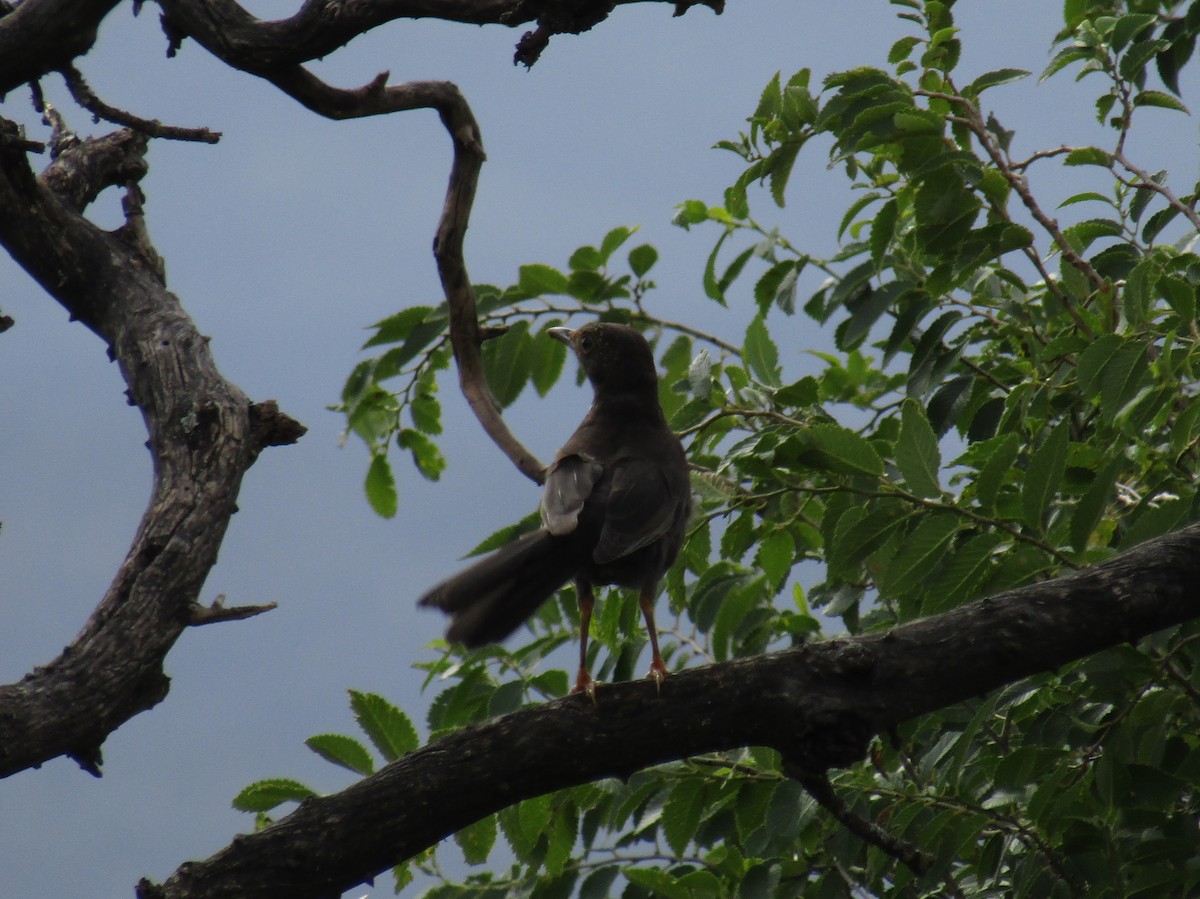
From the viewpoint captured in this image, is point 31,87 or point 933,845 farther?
point 31,87

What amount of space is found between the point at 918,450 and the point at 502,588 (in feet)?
4.57

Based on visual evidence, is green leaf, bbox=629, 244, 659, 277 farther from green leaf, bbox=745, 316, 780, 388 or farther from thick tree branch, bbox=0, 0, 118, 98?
thick tree branch, bbox=0, 0, 118, 98

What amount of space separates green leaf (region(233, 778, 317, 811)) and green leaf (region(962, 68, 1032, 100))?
3.53m

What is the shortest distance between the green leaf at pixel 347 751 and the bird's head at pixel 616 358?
2.17 meters

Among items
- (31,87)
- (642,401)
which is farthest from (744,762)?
(31,87)

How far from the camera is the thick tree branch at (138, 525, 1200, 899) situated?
9.96ft

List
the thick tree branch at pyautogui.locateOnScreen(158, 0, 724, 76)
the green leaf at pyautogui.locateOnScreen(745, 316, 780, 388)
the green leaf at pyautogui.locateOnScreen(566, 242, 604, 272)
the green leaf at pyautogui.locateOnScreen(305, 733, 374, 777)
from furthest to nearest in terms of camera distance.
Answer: the green leaf at pyautogui.locateOnScreen(566, 242, 604, 272), the green leaf at pyautogui.locateOnScreen(745, 316, 780, 388), the green leaf at pyautogui.locateOnScreen(305, 733, 374, 777), the thick tree branch at pyautogui.locateOnScreen(158, 0, 724, 76)

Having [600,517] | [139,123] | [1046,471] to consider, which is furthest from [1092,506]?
[139,123]

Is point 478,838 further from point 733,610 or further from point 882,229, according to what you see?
point 882,229

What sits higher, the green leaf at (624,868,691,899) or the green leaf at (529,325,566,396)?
the green leaf at (529,325,566,396)

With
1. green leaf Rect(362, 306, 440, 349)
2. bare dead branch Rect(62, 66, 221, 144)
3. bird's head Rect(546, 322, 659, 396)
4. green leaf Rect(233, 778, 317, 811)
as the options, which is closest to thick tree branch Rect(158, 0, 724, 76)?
bare dead branch Rect(62, 66, 221, 144)

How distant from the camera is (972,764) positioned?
394cm

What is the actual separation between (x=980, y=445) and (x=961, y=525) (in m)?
0.54

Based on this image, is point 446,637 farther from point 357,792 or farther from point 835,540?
point 835,540
